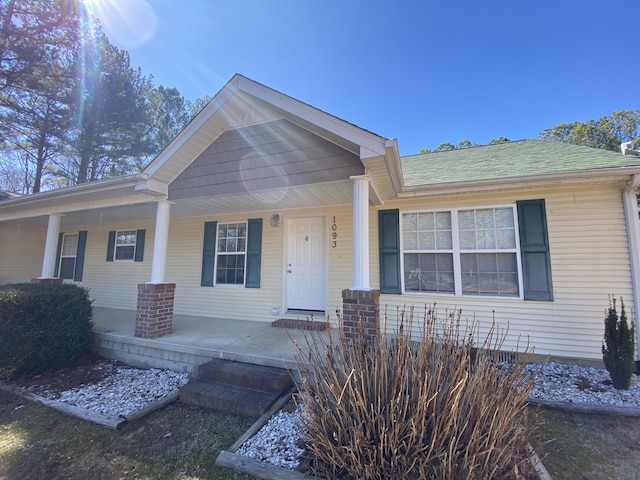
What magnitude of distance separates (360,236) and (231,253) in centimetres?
381

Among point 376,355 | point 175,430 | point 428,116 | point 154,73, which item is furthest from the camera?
point 154,73

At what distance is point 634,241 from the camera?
3.97 m

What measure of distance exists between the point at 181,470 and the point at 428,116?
11.9m

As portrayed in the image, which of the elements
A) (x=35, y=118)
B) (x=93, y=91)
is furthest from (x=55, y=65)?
(x=35, y=118)

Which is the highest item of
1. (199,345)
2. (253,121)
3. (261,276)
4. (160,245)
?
(253,121)

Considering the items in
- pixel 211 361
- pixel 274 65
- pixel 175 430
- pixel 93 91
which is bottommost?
pixel 175 430

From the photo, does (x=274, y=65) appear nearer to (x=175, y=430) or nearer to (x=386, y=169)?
(x=386, y=169)

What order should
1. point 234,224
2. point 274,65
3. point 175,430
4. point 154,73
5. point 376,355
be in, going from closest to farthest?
1. point 376,355
2. point 175,430
3. point 234,224
4. point 274,65
5. point 154,73

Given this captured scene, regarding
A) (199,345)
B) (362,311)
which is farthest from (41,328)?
(362,311)

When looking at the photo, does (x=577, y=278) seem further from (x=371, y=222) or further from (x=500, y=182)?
(x=371, y=222)

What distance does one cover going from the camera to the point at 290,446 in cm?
237

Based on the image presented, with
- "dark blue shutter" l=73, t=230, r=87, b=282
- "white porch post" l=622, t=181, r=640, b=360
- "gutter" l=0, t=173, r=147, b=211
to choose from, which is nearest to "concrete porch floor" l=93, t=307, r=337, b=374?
"gutter" l=0, t=173, r=147, b=211

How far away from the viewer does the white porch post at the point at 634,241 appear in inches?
154

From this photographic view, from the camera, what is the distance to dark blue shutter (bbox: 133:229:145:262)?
24.6ft
